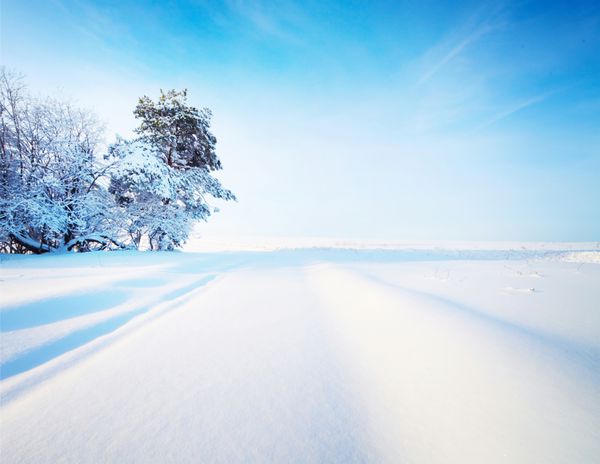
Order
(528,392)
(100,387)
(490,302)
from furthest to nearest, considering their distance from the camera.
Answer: (490,302) < (100,387) < (528,392)

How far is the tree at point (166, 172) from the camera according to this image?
9.58 meters

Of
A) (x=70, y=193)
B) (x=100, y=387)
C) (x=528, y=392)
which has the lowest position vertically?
(x=100, y=387)

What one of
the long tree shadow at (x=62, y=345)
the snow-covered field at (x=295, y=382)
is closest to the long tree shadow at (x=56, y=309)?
the snow-covered field at (x=295, y=382)

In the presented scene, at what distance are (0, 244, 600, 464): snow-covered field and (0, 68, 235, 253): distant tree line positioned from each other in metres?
7.57

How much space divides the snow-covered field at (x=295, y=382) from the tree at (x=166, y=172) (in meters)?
7.89

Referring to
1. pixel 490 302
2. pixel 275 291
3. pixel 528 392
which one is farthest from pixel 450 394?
pixel 275 291

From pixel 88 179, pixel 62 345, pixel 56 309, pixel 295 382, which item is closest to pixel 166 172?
pixel 88 179

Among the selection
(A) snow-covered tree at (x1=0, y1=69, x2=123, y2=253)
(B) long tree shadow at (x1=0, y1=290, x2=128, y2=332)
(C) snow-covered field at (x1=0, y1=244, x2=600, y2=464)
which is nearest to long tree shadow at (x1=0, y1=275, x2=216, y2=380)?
(C) snow-covered field at (x1=0, y1=244, x2=600, y2=464)

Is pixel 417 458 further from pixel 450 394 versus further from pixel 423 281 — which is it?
pixel 423 281

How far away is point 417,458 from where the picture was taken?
98 centimetres

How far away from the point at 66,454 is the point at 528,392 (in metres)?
2.21

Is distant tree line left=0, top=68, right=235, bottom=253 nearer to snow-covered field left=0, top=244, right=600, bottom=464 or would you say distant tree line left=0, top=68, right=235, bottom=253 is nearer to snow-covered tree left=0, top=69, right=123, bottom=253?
snow-covered tree left=0, top=69, right=123, bottom=253

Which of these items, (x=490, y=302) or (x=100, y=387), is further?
(x=490, y=302)

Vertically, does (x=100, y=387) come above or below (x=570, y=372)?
below
